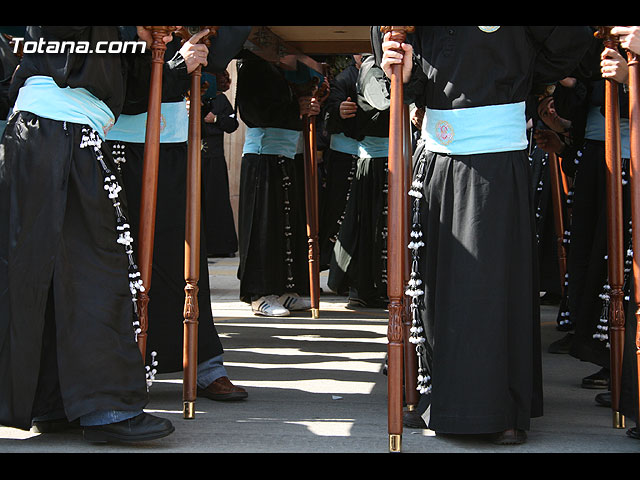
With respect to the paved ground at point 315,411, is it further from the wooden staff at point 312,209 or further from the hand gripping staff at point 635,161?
the wooden staff at point 312,209

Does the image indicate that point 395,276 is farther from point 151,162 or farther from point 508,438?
point 151,162

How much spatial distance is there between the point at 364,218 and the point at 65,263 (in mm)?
4320

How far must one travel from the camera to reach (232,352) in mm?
5461

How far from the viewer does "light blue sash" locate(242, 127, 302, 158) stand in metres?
6.88

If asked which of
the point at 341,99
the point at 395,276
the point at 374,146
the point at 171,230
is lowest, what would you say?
the point at 395,276

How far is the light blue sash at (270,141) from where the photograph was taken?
22.6ft

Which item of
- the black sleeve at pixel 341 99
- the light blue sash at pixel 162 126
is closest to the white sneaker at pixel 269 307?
the black sleeve at pixel 341 99

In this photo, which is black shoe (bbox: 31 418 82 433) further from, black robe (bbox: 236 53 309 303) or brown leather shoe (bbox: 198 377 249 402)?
black robe (bbox: 236 53 309 303)

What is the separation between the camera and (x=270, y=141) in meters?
6.89

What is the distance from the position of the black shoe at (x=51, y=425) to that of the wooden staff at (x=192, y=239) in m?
0.51

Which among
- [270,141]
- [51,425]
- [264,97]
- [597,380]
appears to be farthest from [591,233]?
[51,425]

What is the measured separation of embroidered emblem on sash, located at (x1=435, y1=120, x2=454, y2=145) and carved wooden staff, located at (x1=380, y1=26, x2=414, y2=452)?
27 centimetres
